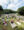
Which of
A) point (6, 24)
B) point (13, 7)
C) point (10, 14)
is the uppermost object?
point (13, 7)

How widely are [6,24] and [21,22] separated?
0.72 feet

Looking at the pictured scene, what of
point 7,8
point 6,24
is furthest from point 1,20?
point 7,8

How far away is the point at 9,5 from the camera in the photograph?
104 cm

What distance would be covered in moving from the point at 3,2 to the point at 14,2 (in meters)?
0.17

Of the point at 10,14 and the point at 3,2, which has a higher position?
the point at 3,2

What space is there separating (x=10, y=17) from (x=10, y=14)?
46 mm

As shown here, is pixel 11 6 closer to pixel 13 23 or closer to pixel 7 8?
pixel 7 8

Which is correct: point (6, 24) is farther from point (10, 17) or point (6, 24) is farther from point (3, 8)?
point (3, 8)

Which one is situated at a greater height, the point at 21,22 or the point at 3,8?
the point at 3,8

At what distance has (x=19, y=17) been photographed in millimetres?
1018

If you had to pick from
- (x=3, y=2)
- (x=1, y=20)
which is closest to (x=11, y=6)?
(x=3, y=2)

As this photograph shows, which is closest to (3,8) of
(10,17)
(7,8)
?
(7,8)

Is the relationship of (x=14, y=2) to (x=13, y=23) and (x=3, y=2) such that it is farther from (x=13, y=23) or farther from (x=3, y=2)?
(x=13, y=23)

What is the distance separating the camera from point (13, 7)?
41.1 inches
